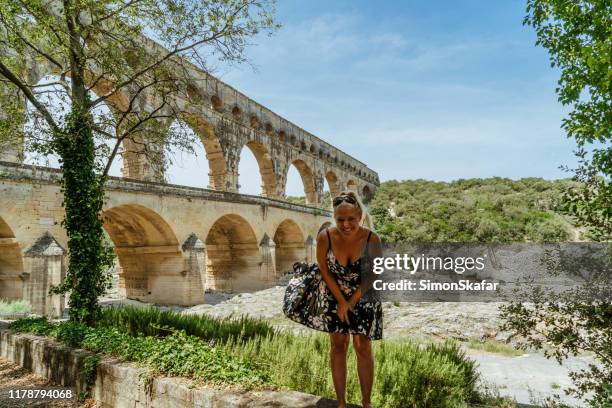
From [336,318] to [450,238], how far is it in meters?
30.5

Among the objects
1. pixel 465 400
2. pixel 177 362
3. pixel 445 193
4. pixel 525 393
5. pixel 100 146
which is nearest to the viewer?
pixel 177 362

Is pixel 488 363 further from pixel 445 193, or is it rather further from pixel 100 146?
pixel 445 193

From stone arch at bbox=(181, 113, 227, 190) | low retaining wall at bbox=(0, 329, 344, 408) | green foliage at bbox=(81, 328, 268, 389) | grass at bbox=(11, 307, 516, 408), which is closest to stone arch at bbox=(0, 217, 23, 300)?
low retaining wall at bbox=(0, 329, 344, 408)

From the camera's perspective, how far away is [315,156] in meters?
37.0

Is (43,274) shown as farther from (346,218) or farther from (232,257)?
(346,218)

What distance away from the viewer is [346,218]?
2990mm

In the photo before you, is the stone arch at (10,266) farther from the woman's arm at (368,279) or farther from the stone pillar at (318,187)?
the stone pillar at (318,187)

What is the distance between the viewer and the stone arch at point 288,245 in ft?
96.0

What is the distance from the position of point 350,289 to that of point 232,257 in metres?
22.1

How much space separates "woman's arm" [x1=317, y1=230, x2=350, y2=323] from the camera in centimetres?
300

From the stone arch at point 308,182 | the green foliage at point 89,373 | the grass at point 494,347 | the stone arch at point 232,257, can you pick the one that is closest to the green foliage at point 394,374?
the green foliage at point 89,373

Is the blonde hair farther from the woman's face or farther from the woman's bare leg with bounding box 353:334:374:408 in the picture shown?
the woman's bare leg with bounding box 353:334:374:408

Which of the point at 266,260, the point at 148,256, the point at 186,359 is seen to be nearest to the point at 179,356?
the point at 186,359

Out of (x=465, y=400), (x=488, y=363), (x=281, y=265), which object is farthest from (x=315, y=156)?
(x=465, y=400)
